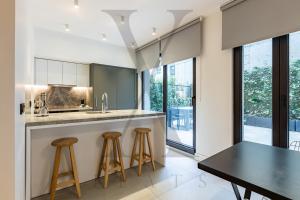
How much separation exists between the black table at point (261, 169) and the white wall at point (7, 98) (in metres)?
1.25

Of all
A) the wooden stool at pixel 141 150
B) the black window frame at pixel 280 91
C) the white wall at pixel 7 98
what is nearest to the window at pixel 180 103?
the wooden stool at pixel 141 150

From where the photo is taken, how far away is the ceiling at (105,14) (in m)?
2.82

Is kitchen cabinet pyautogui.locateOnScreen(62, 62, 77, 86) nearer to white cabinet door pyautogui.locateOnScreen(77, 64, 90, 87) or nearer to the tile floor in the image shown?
white cabinet door pyautogui.locateOnScreen(77, 64, 90, 87)

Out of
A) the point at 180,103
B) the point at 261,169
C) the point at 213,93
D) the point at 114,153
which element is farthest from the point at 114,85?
the point at 261,169

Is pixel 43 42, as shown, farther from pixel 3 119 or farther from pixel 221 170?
pixel 221 170

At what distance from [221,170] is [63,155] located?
2.17 m

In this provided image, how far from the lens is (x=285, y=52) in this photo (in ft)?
7.49

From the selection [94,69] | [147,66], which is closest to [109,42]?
[94,69]

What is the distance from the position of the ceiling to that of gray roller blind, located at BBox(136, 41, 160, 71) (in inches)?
18.8

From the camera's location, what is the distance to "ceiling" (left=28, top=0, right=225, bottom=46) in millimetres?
2822

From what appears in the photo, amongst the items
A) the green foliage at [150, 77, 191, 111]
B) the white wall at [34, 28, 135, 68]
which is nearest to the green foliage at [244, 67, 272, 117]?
the green foliage at [150, 77, 191, 111]

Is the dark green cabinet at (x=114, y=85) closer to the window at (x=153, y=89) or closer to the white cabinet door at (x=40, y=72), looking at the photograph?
the window at (x=153, y=89)

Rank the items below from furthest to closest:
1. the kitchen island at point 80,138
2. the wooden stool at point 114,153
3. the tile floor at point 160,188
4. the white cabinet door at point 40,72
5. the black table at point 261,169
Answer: the white cabinet door at point 40,72 < the wooden stool at point 114,153 < the tile floor at point 160,188 < the kitchen island at point 80,138 < the black table at point 261,169

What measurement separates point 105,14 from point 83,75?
198cm
